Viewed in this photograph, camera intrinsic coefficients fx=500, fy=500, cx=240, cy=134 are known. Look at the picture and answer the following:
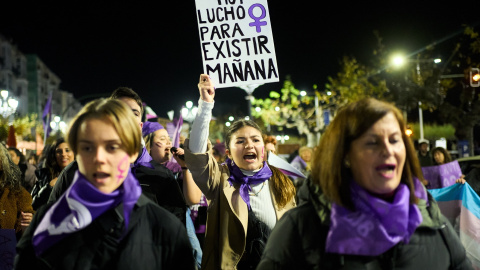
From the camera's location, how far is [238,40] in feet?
16.8

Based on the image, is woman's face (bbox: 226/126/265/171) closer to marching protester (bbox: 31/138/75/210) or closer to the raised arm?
the raised arm

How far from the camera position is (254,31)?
5.11 meters

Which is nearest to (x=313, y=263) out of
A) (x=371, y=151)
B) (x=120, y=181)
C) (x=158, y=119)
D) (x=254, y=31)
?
(x=371, y=151)

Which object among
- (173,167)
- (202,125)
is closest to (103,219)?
(202,125)

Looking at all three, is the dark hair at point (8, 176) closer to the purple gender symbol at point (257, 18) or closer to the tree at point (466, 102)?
the purple gender symbol at point (257, 18)

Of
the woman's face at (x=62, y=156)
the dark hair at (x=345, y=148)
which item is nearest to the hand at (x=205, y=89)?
the dark hair at (x=345, y=148)

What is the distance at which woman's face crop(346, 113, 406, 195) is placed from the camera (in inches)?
93.3

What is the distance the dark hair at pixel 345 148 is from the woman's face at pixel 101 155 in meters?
0.98

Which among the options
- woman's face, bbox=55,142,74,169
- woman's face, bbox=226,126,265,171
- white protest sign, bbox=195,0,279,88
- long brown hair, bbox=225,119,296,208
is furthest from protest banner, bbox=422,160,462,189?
woman's face, bbox=55,142,74,169

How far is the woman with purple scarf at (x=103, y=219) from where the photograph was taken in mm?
2293

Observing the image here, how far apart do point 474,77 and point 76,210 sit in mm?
19100

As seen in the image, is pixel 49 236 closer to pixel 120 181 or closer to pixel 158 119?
pixel 120 181

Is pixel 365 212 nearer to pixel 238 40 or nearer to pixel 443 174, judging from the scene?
pixel 238 40

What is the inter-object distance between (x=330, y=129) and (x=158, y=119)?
5.86 metres
